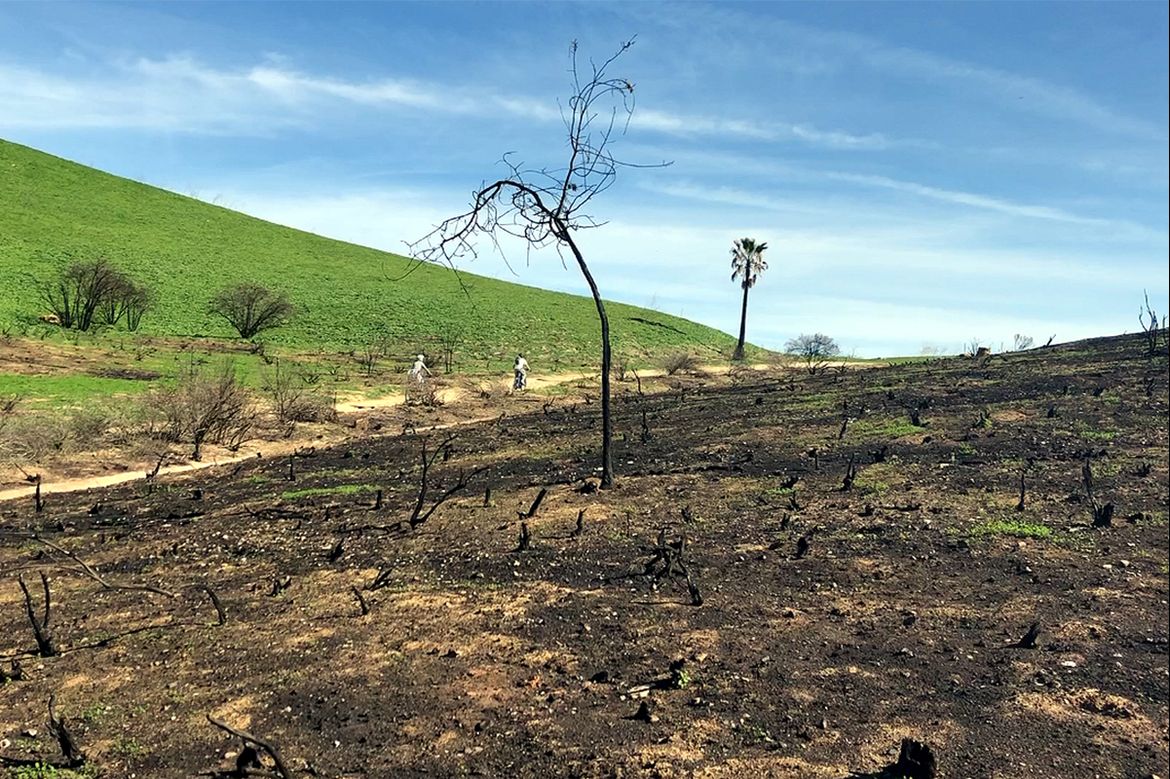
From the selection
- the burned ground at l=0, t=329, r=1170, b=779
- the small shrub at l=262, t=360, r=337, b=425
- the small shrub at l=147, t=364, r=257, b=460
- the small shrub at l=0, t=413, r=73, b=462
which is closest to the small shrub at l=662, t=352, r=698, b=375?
→ the small shrub at l=262, t=360, r=337, b=425

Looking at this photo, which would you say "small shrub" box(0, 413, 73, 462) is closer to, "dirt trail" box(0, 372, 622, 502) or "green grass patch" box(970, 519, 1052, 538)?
"dirt trail" box(0, 372, 622, 502)

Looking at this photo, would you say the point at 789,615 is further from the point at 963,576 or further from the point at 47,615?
the point at 47,615

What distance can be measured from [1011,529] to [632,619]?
4.87m

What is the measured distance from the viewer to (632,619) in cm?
641

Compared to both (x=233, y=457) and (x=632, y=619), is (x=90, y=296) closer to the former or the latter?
(x=233, y=457)

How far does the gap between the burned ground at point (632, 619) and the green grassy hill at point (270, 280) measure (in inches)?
1117

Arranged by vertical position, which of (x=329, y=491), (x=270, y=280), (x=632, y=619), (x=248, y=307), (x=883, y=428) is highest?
(x=270, y=280)

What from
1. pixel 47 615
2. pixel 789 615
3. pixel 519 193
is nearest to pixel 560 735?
pixel 789 615

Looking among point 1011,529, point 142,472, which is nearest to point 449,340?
point 142,472

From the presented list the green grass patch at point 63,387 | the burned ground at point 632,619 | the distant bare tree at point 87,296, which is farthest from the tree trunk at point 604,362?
the distant bare tree at point 87,296

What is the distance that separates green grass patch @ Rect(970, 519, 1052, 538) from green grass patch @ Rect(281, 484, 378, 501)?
8556 mm

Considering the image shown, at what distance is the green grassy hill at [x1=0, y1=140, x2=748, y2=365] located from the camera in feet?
134

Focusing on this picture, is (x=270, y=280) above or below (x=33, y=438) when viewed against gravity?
above

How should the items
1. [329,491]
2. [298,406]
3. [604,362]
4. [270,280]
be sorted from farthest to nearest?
[270,280] → [298,406] → [329,491] → [604,362]
